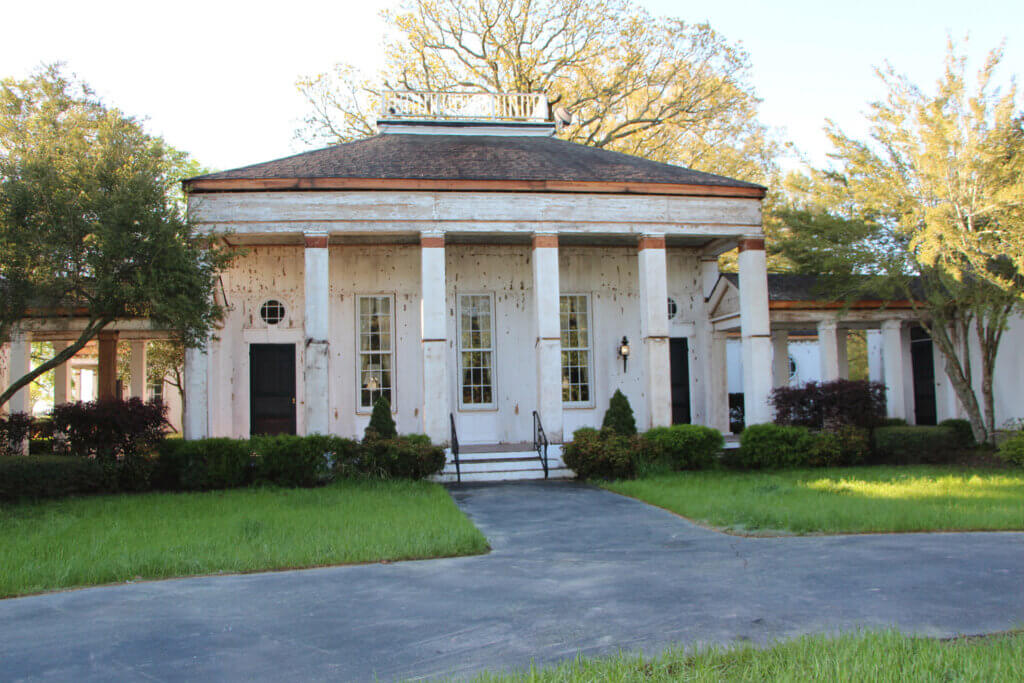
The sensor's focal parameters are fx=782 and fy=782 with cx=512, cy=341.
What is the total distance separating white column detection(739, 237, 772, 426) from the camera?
640 inches

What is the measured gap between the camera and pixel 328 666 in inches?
187

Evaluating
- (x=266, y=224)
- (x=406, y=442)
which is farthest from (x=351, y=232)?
(x=406, y=442)

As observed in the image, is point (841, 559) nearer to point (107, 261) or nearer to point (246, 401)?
point (107, 261)

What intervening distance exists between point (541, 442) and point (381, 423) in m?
3.27

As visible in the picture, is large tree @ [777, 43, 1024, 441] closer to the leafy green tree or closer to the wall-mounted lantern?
the wall-mounted lantern

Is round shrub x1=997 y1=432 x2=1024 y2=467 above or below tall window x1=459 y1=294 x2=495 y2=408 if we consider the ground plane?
below

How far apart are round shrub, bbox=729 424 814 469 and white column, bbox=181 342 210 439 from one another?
10336 millimetres

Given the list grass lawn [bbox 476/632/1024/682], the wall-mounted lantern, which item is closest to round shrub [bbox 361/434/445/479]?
the wall-mounted lantern

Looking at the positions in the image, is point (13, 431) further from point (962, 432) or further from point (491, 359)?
point (962, 432)

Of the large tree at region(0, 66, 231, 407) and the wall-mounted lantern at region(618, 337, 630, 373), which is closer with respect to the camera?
the large tree at region(0, 66, 231, 407)

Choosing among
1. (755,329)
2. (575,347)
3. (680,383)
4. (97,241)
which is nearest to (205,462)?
(97,241)

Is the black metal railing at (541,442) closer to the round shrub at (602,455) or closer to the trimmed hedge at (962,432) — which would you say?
the round shrub at (602,455)

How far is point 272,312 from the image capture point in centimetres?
1738

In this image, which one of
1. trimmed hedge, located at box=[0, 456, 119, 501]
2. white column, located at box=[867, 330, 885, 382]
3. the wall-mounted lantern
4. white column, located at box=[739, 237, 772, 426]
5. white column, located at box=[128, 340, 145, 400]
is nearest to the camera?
trimmed hedge, located at box=[0, 456, 119, 501]
